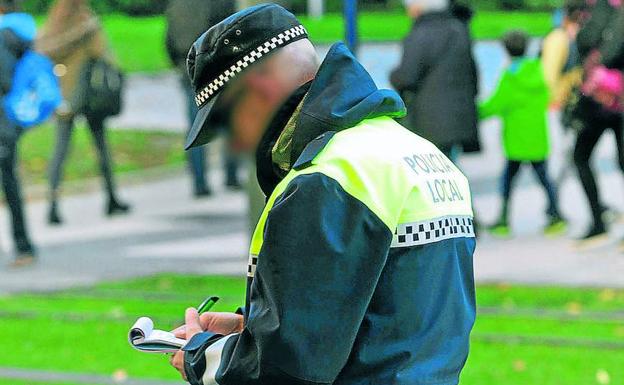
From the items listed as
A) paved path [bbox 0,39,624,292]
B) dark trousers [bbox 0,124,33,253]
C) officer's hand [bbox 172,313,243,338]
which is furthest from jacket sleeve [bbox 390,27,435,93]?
officer's hand [bbox 172,313,243,338]

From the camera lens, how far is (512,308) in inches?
317

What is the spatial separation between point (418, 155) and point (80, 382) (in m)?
4.29

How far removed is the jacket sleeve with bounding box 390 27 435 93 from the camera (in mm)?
9922

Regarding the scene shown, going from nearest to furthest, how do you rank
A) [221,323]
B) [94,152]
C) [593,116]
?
[221,323] < [593,116] < [94,152]

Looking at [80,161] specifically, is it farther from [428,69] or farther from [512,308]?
[512,308]

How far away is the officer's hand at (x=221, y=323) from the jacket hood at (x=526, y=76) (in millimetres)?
8328

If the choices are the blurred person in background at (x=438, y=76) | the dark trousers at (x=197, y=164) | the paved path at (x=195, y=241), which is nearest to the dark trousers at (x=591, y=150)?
the paved path at (x=195, y=241)

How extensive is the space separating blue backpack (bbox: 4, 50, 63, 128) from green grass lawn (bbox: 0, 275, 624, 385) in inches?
60.5

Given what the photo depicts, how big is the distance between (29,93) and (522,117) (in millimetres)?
3891

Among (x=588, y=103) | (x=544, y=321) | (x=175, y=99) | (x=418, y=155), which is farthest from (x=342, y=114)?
(x=175, y=99)

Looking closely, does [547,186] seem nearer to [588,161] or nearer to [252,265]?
[588,161]

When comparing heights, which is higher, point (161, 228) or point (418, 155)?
point (418, 155)

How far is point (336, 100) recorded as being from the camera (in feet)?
8.32

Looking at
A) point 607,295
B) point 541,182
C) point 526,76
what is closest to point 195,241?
point 541,182
